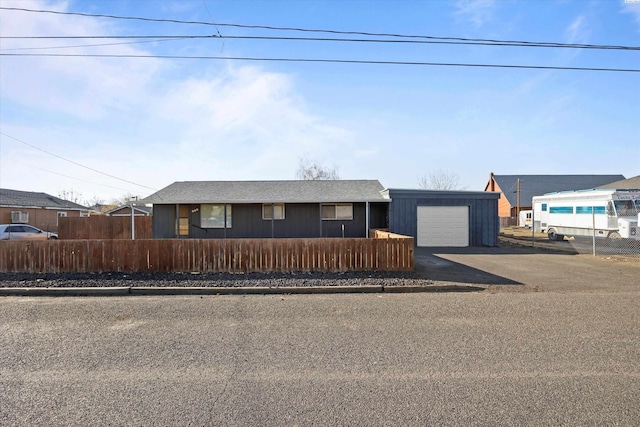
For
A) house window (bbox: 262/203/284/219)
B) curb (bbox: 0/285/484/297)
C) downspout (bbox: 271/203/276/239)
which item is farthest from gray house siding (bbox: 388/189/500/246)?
curb (bbox: 0/285/484/297)

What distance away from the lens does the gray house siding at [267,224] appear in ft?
61.0

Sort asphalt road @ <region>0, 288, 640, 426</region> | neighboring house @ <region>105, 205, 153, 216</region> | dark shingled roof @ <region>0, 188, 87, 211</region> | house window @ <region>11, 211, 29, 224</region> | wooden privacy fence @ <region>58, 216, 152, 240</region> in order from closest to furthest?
asphalt road @ <region>0, 288, 640, 426</region>
wooden privacy fence @ <region>58, 216, 152, 240</region>
house window @ <region>11, 211, 29, 224</region>
dark shingled roof @ <region>0, 188, 87, 211</region>
neighboring house @ <region>105, 205, 153, 216</region>

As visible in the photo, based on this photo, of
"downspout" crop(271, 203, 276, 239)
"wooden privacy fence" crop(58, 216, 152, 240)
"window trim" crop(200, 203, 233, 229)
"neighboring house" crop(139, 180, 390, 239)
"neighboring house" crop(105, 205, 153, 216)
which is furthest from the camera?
"neighboring house" crop(105, 205, 153, 216)

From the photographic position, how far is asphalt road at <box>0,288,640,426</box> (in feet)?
10.0

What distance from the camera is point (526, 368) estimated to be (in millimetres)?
3922

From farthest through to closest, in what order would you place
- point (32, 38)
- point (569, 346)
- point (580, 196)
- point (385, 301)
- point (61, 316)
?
1. point (580, 196)
2. point (32, 38)
3. point (385, 301)
4. point (61, 316)
5. point (569, 346)

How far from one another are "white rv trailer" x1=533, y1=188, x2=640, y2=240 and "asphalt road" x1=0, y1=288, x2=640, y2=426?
11867mm

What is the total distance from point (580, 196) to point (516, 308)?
52.8ft

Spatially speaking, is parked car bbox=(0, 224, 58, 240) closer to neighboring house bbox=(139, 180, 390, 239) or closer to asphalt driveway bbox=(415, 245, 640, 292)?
neighboring house bbox=(139, 180, 390, 239)

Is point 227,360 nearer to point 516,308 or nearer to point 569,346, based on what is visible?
point 569,346

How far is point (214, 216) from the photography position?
18.8m

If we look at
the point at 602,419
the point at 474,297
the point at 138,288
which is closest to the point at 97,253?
the point at 138,288

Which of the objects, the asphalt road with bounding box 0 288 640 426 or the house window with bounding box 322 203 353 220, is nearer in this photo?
the asphalt road with bounding box 0 288 640 426

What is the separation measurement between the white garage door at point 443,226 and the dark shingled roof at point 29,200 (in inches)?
1251
